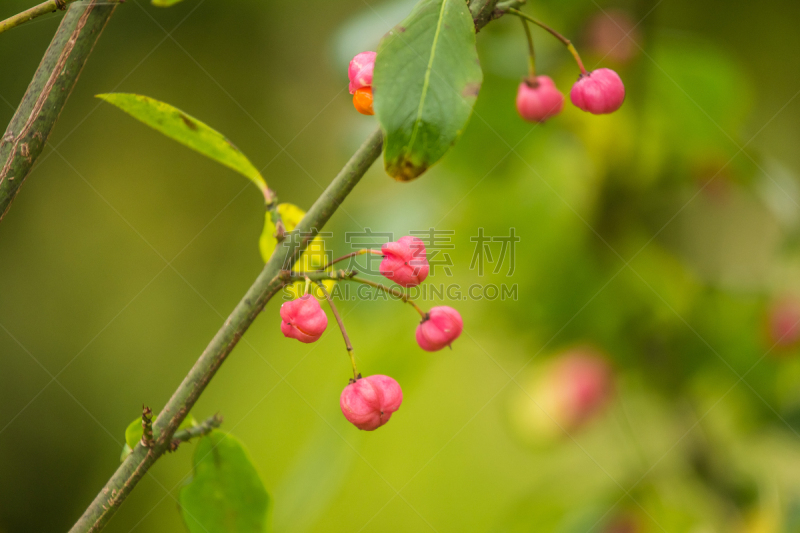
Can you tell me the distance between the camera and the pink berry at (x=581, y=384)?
39.3 inches

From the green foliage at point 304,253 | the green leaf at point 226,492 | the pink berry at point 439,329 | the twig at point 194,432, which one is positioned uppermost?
the pink berry at point 439,329

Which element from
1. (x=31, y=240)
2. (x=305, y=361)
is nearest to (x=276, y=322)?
(x=305, y=361)

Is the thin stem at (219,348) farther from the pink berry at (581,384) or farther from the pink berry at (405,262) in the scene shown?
the pink berry at (581,384)

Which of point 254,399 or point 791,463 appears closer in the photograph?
point 791,463

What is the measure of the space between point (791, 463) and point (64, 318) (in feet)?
6.22

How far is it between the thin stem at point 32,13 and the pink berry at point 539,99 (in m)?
0.41

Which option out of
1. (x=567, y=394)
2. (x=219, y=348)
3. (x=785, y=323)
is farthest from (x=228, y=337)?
(x=785, y=323)

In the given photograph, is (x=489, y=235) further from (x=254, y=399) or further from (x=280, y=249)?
(x=254, y=399)

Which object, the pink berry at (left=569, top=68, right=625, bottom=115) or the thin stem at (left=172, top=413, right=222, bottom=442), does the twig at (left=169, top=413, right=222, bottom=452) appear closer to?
the thin stem at (left=172, top=413, right=222, bottom=442)

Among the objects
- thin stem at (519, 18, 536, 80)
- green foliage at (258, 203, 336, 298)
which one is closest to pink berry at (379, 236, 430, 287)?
green foliage at (258, 203, 336, 298)

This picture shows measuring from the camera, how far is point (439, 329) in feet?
1.75

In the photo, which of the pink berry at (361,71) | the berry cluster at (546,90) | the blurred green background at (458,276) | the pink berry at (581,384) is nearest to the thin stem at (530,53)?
the berry cluster at (546,90)

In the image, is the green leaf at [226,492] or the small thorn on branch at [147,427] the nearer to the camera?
the small thorn on branch at [147,427]

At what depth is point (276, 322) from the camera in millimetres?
1690
